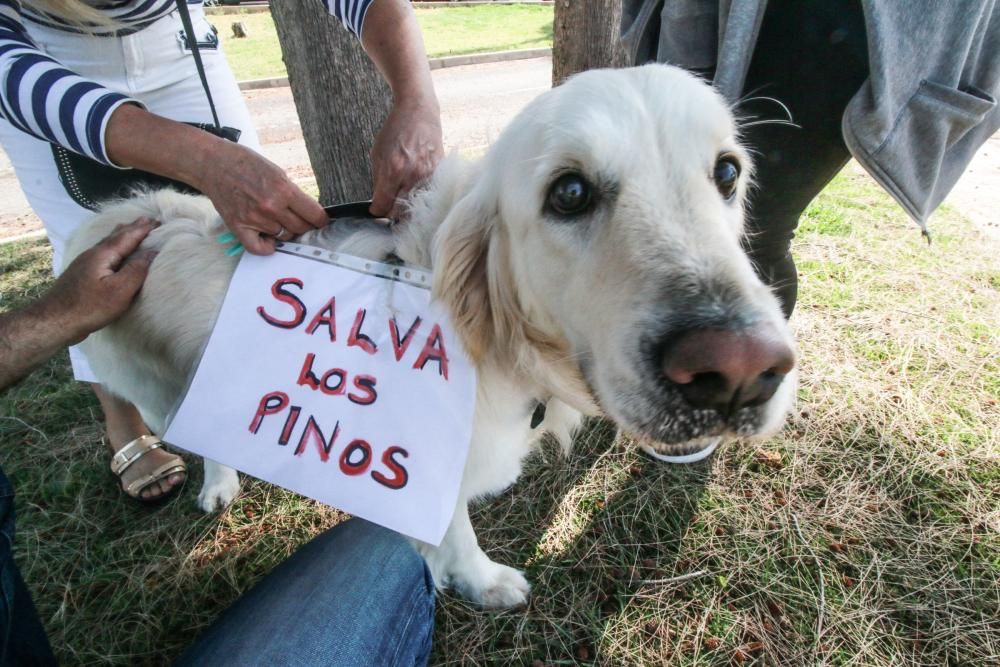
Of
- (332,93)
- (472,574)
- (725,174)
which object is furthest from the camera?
(332,93)

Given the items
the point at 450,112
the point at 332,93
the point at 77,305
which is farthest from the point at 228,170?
the point at 450,112

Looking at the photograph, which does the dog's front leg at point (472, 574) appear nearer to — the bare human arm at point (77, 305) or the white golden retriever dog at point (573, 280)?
the white golden retriever dog at point (573, 280)

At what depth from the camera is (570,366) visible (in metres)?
1.79

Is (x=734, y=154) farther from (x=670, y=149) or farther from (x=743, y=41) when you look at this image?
(x=743, y=41)

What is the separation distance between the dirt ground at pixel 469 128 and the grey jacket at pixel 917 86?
96 centimetres

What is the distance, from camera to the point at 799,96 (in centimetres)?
198

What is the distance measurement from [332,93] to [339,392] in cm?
229

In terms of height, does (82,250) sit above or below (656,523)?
above

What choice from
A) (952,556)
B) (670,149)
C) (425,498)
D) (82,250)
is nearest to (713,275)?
(670,149)

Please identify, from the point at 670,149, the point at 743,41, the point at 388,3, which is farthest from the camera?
the point at 388,3

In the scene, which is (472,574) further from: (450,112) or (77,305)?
(450,112)

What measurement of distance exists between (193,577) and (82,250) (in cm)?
153

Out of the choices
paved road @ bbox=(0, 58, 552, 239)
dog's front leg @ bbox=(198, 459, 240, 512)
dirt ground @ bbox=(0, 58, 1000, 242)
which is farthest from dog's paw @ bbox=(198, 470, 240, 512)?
paved road @ bbox=(0, 58, 552, 239)

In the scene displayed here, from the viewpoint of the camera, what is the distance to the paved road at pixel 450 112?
713 cm
